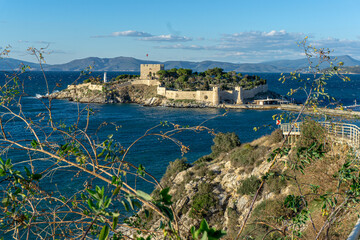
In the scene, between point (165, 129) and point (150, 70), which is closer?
point (165, 129)

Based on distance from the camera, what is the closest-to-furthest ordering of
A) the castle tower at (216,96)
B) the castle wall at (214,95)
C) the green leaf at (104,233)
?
the green leaf at (104,233)
the castle tower at (216,96)
the castle wall at (214,95)

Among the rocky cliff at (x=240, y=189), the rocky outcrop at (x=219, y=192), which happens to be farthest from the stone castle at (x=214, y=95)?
the rocky outcrop at (x=219, y=192)

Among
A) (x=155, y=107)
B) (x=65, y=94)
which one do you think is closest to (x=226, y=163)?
(x=155, y=107)

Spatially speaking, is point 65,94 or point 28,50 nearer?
point 28,50

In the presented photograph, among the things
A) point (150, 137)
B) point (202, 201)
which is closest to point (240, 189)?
point (202, 201)

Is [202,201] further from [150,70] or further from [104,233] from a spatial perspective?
[150,70]

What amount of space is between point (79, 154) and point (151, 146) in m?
24.2

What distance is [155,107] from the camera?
196 ft

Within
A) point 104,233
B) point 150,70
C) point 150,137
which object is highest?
point 150,70

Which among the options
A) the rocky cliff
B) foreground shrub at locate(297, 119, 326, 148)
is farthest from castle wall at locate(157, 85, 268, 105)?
foreground shrub at locate(297, 119, 326, 148)

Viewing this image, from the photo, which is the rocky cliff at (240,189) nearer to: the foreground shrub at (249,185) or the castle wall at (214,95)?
the foreground shrub at (249,185)

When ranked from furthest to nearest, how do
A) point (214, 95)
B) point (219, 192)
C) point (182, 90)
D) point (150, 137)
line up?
point (182, 90)
point (214, 95)
point (150, 137)
point (219, 192)

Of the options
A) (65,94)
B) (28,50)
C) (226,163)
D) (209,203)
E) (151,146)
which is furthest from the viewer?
(65,94)

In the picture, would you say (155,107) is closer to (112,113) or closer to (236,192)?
(112,113)
